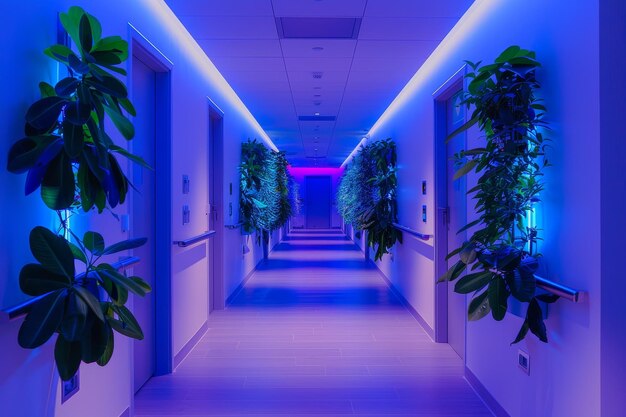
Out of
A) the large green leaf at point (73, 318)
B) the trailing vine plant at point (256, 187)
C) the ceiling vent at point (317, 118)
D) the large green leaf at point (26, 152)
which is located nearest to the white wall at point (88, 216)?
the large green leaf at point (26, 152)

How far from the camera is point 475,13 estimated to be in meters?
3.98

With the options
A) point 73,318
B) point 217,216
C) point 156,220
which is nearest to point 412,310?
A: point 217,216

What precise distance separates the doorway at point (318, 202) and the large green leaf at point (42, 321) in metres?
23.2

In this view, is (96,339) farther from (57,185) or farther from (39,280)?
(57,185)

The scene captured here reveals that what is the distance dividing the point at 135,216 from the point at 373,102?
191 inches

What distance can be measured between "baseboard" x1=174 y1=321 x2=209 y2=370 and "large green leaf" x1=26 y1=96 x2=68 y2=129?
3.07 metres

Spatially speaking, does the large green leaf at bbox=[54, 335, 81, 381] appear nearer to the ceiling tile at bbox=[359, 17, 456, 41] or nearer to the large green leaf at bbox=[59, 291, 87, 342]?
the large green leaf at bbox=[59, 291, 87, 342]

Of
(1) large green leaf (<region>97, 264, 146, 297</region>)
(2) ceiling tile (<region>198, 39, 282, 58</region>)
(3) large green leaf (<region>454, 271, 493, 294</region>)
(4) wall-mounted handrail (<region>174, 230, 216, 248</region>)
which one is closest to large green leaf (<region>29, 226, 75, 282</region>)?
(1) large green leaf (<region>97, 264, 146, 297</region>)

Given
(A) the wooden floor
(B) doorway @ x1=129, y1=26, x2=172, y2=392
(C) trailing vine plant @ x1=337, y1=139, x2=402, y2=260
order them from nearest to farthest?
1. (A) the wooden floor
2. (B) doorway @ x1=129, y1=26, x2=172, y2=392
3. (C) trailing vine plant @ x1=337, y1=139, x2=402, y2=260

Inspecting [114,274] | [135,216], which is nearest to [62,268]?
[114,274]

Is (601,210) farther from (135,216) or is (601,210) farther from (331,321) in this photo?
(331,321)

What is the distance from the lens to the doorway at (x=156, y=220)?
404 cm

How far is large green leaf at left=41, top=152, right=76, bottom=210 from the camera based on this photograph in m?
1.84

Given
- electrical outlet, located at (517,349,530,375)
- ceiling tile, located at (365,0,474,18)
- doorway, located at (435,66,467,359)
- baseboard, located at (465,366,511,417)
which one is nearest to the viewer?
electrical outlet, located at (517,349,530,375)
